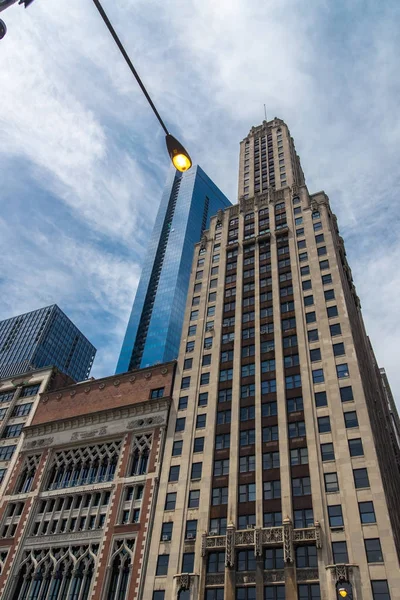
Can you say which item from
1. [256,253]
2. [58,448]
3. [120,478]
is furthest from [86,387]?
[256,253]

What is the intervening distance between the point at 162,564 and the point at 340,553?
1659cm

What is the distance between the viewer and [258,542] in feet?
135

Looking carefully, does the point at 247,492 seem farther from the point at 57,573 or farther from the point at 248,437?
the point at 57,573

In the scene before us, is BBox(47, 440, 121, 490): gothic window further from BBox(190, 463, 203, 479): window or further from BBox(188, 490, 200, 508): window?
BBox(188, 490, 200, 508): window

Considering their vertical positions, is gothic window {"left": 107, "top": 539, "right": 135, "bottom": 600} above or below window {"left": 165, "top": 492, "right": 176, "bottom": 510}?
below

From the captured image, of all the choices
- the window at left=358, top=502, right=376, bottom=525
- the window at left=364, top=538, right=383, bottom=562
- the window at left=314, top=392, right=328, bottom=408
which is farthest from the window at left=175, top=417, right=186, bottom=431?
the window at left=364, top=538, right=383, bottom=562

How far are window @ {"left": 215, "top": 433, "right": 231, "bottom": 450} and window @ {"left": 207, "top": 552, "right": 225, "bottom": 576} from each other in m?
10.7

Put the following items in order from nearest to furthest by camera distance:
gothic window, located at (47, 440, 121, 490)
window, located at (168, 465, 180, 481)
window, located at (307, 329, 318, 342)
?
window, located at (168, 465, 180, 481) → gothic window, located at (47, 440, 121, 490) → window, located at (307, 329, 318, 342)

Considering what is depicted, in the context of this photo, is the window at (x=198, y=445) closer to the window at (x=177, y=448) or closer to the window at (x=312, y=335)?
the window at (x=177, y=448)

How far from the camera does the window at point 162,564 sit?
43.3 m

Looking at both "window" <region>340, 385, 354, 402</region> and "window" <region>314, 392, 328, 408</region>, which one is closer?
"window" <region>340, 385, 354, 402</region>

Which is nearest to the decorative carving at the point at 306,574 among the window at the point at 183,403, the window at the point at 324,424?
the window at the point at 324,424

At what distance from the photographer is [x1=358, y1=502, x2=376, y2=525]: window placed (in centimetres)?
3922

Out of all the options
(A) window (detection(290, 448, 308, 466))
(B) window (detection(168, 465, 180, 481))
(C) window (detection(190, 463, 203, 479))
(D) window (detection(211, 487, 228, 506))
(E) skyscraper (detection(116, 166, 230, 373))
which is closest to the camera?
(A) window (detection(290, 448, 308, 466))
